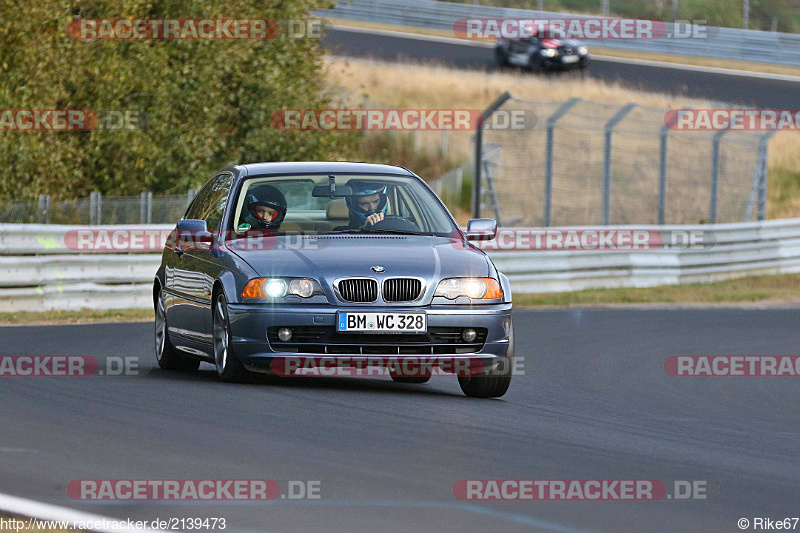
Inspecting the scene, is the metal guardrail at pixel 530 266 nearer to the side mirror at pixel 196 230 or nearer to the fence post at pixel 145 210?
the fence post at pixel 145 210

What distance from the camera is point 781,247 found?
26.3 m

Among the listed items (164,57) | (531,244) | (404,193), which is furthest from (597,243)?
(404,193)

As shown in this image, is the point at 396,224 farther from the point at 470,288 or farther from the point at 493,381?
the point at 493,381

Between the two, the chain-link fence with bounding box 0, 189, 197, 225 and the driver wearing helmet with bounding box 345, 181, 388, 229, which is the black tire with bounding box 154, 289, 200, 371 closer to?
the driver wearing helmet with bounding box 345, 181, 388, 229

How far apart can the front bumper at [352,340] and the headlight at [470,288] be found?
7 cm

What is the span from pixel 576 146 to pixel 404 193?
1062 inches

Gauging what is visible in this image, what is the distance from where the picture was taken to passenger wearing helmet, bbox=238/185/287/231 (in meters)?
10.5

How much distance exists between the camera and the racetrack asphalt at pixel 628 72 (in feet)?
139

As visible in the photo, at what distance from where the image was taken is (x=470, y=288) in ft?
31.8

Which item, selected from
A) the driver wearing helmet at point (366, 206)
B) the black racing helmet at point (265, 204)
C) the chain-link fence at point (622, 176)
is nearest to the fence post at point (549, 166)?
the chain-link fence at point (622, 176)

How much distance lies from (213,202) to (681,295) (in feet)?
41.3

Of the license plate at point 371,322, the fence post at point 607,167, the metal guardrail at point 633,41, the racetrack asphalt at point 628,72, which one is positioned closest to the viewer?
the license plate at point 371,322

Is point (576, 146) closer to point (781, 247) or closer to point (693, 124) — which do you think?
point (693, 124)

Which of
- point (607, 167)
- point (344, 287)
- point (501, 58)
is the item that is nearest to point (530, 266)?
point (607, 167)
